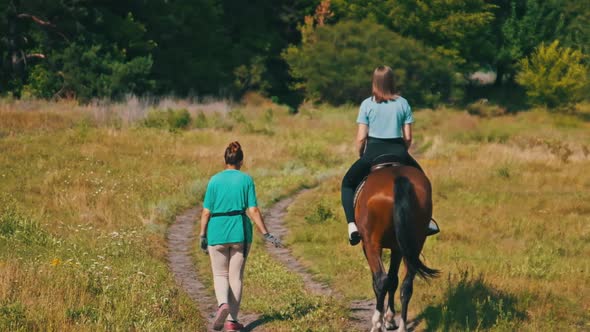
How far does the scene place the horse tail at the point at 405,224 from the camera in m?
9.12

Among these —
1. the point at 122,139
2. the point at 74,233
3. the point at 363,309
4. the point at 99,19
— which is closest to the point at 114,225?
the point at 74,233

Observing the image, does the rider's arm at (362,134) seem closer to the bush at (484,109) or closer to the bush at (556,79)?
the bush at (556,79)

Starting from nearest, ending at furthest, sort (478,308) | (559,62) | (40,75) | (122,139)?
(478,308) → (122,139) → (40,75) → (559,62)

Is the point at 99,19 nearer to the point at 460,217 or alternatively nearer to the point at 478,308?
the point at 460,217

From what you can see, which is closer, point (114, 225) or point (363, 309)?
point (363, 309)

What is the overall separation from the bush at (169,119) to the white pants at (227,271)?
24065 mm

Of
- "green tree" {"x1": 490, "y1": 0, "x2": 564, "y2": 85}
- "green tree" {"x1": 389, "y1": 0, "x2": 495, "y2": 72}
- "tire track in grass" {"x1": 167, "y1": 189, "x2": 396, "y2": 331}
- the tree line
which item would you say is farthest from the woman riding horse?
"green tree" {"x1": 490, "y1": 0, "x2": 564, "y2": 85}

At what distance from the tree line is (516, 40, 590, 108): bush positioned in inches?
3.4

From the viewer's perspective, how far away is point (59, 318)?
8.75 metres

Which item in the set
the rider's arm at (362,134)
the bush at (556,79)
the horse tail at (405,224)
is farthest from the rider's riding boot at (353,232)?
the bush at (556,79)

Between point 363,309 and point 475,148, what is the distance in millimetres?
22626

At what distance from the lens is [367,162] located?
33.3ft

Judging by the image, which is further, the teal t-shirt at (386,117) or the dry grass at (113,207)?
the teal t-shirt at (386,117)

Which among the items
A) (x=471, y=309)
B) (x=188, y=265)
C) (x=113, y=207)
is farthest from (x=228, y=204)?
(x=113, y=207)
